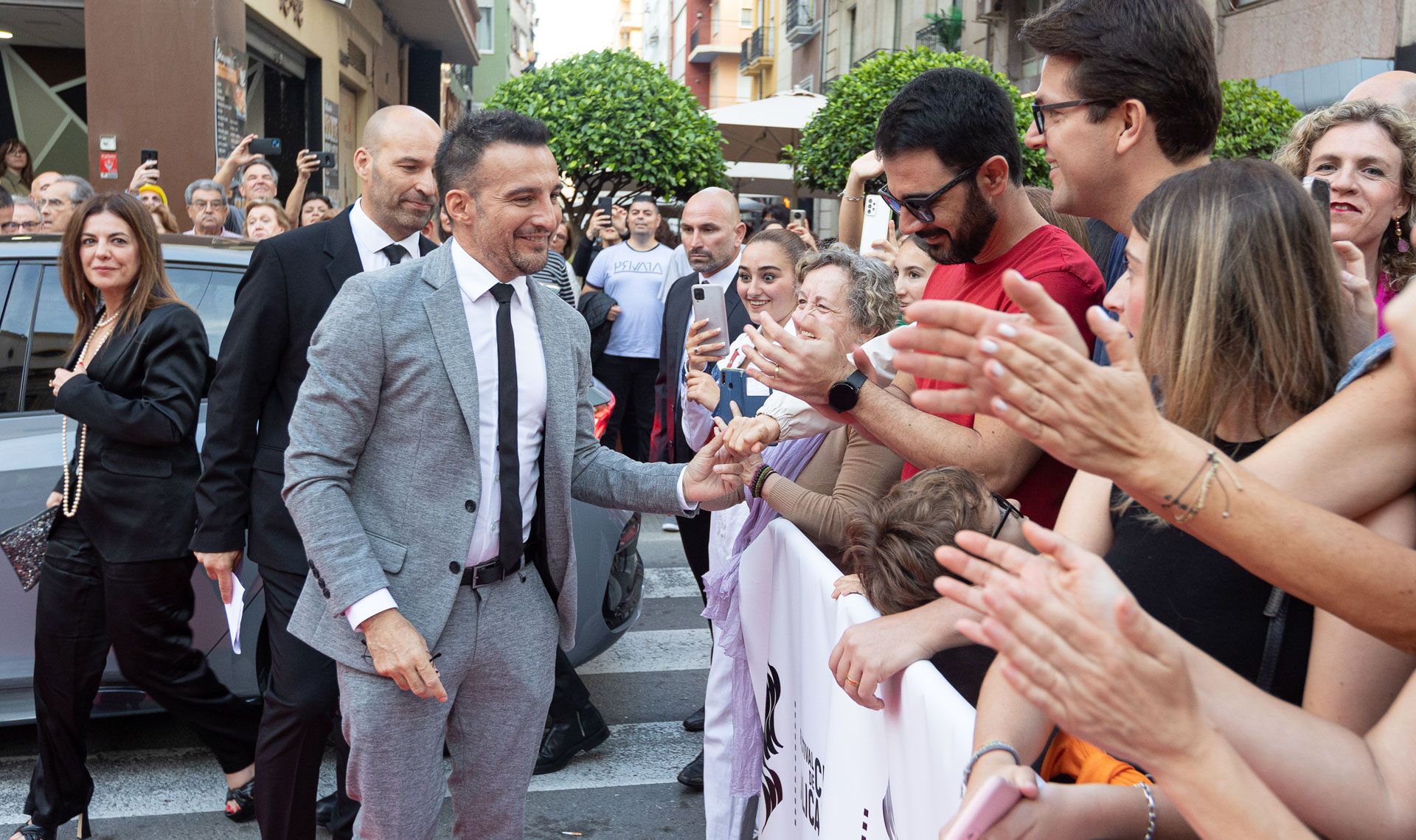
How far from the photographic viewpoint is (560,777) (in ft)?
14.3

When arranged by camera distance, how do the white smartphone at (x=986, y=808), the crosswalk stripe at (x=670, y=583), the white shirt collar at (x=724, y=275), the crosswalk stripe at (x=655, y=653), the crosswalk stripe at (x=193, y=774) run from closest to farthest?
the white smartphone at (x=986, y=808), the crosswalk stripe at (x=193, y=774), the crosswalk stripe at (x=655, y=653), the white shirt collar at (x=724, y=275), the crosswalk stripe at (x=670, y=583)

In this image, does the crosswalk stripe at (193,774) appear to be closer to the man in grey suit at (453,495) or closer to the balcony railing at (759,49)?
the man in grey suit at (453,495)

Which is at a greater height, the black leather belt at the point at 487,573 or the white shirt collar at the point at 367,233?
the white shirt collar at the point at 367,233

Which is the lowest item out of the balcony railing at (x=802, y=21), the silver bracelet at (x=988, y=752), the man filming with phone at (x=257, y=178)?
the silver bracelet at (x=988, y=752)

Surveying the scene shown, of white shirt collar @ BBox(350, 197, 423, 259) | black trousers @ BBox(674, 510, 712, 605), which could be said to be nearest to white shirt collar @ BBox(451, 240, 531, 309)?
white shirt collar @ BBox(350, 197, 423, 259)

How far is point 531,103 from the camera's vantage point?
15086mm

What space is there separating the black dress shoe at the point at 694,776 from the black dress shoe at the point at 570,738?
426 mm

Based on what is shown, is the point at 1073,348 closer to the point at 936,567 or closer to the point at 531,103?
the point at 936,567

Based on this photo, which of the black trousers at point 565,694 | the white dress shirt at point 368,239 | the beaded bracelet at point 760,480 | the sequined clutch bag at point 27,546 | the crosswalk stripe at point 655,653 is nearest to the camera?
the beaded bracelet at point 760,480

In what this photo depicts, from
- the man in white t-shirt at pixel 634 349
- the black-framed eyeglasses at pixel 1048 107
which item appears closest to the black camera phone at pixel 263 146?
the man in white t-shirt at pixel 634 349

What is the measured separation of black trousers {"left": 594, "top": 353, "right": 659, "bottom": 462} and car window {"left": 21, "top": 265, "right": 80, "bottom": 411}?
14.0ft

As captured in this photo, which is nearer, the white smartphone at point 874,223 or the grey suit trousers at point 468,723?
the grey suit trousers at point 468,723

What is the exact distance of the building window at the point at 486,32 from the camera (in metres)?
43.8

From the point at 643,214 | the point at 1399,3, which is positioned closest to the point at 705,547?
the point at 643,214
